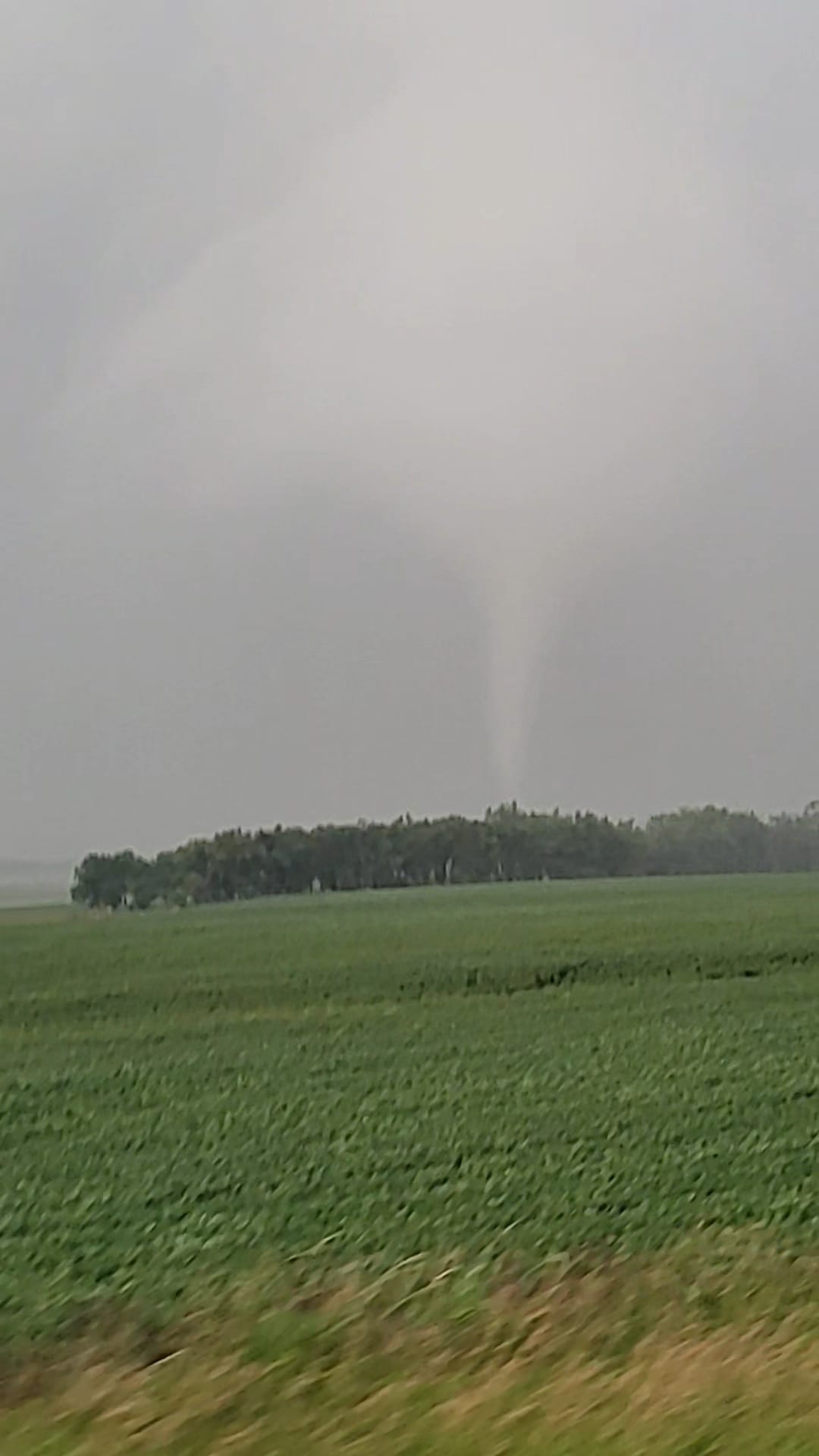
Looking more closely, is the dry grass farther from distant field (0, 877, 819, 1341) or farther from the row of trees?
the row of trees

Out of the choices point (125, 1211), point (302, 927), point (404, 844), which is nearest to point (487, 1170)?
point (125, 1211)

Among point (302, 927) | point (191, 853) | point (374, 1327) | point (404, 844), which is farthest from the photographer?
point (404, 844)

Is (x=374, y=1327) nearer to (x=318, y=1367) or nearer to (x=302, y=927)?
(x=318, y=1367)

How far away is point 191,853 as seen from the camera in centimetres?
2630

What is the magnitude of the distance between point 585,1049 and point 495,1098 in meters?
1.57

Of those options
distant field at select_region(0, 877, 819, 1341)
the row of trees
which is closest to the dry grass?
distant field at select_region(0, 877, 819, 1341)

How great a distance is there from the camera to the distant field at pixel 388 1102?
573 cm

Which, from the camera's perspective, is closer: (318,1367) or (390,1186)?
(318,1367)

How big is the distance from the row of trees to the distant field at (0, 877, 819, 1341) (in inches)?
417

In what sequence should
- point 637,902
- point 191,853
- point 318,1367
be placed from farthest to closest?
point 191,853 < point 637,902 < point 318,1367

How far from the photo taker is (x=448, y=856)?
29.9m

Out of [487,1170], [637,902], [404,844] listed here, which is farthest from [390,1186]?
[404,844]

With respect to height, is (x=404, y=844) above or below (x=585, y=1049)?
above

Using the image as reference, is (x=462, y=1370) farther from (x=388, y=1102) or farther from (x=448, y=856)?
(x=448, y=856)
